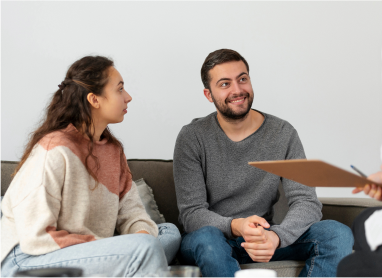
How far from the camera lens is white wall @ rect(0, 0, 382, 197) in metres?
2.07

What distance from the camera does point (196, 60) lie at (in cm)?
227

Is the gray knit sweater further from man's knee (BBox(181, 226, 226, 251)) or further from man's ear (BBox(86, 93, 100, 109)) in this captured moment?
man's ear (BBox(86, 93, 100, 109))

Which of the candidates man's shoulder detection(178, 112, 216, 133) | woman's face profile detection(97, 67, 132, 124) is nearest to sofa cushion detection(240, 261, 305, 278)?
man's shoulder detection(178, 112, 216, 133)

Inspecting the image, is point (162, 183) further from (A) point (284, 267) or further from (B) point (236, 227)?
(A) point (284, 267)

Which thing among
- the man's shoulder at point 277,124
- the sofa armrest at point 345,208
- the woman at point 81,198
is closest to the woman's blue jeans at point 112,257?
the woman at point 81,198

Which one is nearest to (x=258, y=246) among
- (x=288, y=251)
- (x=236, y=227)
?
(x=236, y=227)

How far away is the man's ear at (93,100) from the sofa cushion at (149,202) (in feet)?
1.86

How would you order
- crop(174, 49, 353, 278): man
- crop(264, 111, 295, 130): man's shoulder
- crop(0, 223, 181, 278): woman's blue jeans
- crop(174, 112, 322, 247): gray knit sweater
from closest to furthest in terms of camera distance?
crop(0, 223, 181, 278): woman's blue jeans → crop(174, 49, 353, 278): man → crop(174, 112, 322, 247): gray knit sweater → crop(264, 111, 295, 130): man's shoulder

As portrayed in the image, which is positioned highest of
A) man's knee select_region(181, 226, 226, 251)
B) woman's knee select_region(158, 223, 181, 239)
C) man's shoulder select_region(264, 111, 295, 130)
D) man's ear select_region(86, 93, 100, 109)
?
man's ear select_region(86, 93, 100, 109)

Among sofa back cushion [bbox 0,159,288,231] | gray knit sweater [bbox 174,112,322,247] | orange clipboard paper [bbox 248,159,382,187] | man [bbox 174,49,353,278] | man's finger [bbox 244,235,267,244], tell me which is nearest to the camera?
orange clipboard paper [bbox 248,159,382,187]

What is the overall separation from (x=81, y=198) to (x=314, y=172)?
2.42 ft

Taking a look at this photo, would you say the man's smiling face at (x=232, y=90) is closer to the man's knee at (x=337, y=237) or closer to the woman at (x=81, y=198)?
the woman at (x=81, y=198)

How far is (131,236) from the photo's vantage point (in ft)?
3.78

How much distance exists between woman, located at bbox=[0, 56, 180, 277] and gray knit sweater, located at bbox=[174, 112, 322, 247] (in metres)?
0.21
